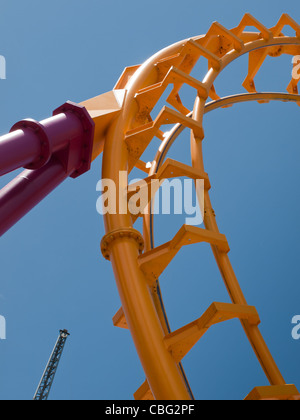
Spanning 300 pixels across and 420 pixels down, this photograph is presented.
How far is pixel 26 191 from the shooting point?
5.82 m

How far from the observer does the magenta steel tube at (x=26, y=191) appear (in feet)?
18.0

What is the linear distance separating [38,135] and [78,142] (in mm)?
1036

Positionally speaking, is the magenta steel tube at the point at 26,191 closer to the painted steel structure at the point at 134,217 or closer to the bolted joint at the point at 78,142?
the painted steel structure at the point at 134,217

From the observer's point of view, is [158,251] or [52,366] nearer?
[158,251]

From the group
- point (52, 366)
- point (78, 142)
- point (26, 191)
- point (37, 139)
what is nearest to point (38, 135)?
point (37, 139)

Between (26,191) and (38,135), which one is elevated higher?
(38,135)

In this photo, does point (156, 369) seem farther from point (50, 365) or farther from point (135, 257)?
point (50, 365)

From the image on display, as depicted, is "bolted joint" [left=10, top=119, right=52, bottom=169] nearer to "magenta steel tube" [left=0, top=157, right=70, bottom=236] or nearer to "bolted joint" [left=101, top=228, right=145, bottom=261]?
"magenta steel tube" [left=0, top=157, right=70, bottom=236]

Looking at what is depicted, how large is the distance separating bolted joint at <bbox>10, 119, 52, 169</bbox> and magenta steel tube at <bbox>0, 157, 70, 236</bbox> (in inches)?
17.7

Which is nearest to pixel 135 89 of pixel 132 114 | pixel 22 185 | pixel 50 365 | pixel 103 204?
pixel 132 114

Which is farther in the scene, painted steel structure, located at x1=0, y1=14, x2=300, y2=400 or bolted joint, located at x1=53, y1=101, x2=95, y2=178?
bolted joint, located at x1=53, y1=101, x2=95, y2=178

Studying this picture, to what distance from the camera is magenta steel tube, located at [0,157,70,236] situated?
5488 millimetres

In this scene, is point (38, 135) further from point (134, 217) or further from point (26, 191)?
point (134, 217)

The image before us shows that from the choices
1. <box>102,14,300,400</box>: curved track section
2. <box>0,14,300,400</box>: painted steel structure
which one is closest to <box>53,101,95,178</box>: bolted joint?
<box>0,14,300,400</box>: painted steel structure
